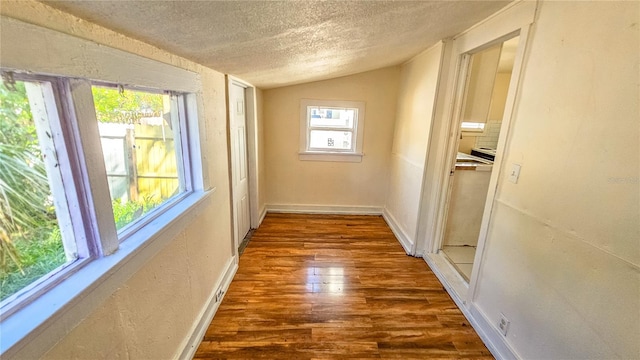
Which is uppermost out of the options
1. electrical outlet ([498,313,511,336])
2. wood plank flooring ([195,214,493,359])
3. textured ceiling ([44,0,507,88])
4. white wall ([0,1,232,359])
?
textured ceiling ([44,0,507,88])

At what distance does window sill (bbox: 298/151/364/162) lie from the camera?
3738mm

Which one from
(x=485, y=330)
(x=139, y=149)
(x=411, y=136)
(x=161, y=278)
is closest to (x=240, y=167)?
(x=139, y=149)

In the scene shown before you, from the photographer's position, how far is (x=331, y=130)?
3.73 m

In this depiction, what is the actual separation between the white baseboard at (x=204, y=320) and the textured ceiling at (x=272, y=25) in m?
1.59

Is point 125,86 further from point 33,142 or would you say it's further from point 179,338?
point 179,338

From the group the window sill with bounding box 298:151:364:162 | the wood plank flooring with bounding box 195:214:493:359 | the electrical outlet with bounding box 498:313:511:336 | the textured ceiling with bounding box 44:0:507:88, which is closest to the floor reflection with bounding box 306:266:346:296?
Answer: the wood plank flooring with bounding box 195:214:493:359

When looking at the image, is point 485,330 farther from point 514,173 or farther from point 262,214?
point 262,214

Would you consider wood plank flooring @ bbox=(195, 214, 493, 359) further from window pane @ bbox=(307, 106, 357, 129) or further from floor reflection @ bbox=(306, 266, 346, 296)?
window pane @ bbox=(307, 106, 357, 129)

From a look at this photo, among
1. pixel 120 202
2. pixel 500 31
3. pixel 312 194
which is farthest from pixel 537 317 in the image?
pixel 312 194

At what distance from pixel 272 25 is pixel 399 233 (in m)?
2.77

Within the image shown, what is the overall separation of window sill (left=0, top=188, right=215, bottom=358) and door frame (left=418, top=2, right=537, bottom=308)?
1.97m

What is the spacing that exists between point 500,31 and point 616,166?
1.12 meters

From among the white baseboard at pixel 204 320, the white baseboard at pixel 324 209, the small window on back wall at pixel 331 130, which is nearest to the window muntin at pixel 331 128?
the small window on back wall at pixel 331 130

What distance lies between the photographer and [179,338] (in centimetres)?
147
